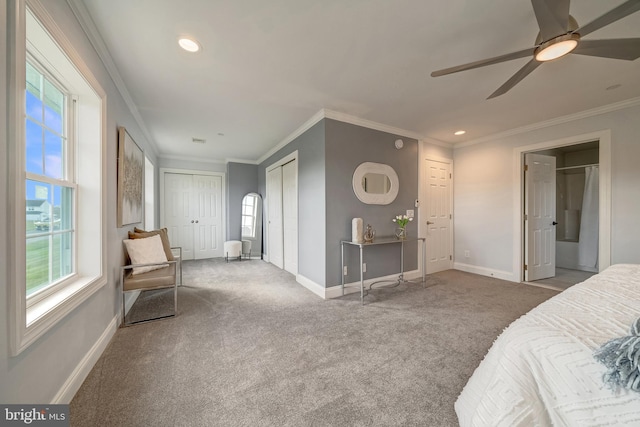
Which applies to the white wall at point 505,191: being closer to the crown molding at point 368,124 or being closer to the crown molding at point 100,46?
the crown molding at point 368,124

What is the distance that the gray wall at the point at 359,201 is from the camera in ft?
10.0

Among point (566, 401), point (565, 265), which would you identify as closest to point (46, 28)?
point (566, 401)

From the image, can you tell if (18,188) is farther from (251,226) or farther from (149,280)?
(251,226)

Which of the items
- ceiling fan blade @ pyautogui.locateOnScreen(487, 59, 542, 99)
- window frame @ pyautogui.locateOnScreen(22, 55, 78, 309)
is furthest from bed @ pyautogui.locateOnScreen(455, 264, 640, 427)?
window frame @ pyautogui.locateOnScreen(22, 55, 78, 309)

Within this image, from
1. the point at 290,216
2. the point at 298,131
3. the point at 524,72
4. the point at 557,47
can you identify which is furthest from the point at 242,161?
the point at 557,47

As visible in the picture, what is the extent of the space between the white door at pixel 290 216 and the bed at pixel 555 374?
3.08 metres

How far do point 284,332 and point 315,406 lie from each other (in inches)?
34.3

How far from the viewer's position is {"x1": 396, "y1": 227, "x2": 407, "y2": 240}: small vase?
3332mm

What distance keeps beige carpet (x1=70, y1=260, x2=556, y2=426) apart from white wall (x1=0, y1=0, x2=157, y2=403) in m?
0.16

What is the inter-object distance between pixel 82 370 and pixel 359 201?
9.79 feet

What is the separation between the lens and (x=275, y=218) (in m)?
4.75

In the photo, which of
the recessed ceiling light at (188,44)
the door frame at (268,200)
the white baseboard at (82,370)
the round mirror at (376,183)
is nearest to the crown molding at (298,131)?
the door frame at (268,200)

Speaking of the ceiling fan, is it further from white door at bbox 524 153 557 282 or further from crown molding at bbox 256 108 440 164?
Result: white door at bbox 524 153 557 282

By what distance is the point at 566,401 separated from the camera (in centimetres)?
72
